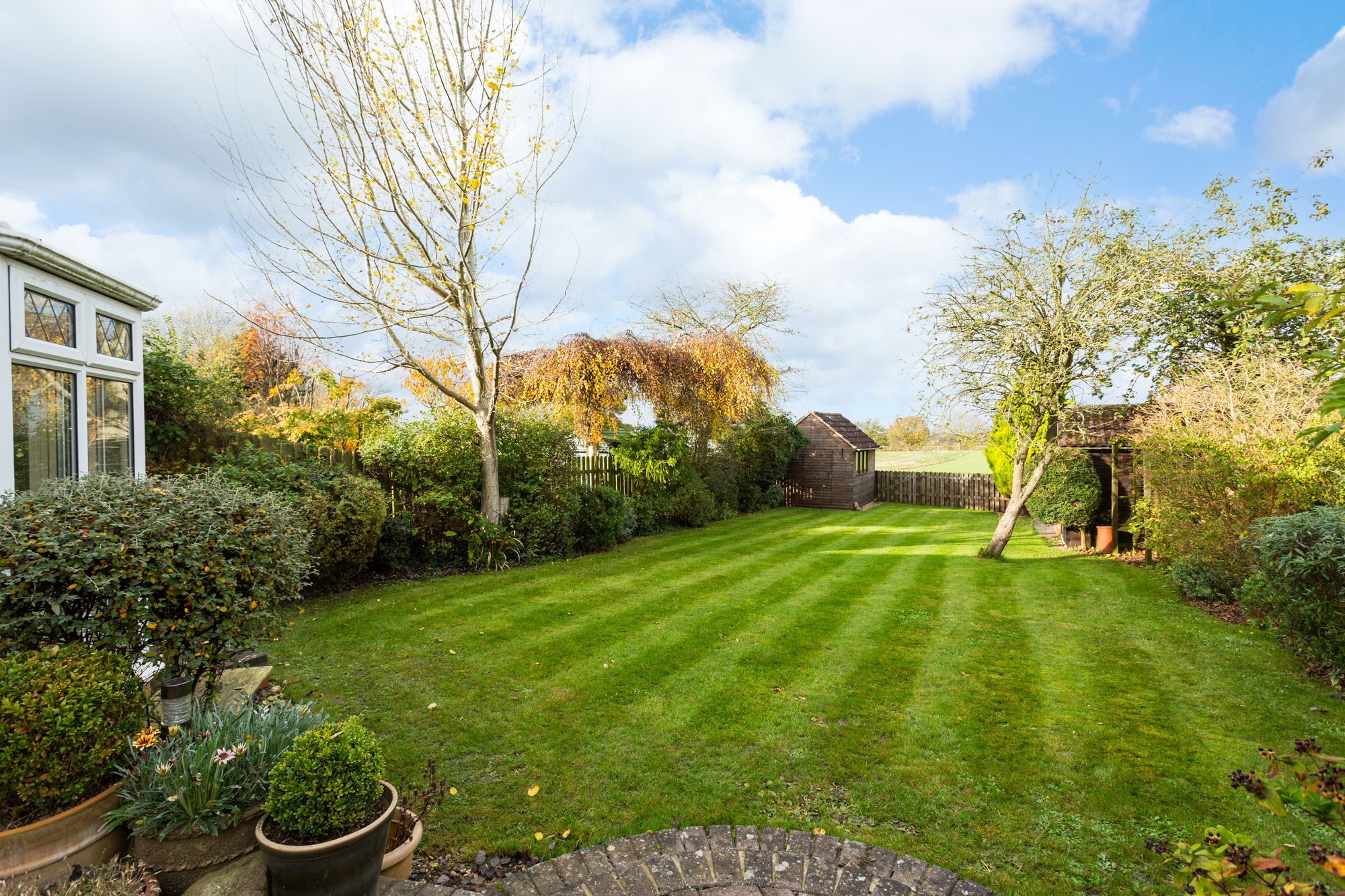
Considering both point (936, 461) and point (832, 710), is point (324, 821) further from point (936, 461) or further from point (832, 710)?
point (936, 461)

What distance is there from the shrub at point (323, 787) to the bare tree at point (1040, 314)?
1125 centimetres

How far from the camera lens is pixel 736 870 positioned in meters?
2.86

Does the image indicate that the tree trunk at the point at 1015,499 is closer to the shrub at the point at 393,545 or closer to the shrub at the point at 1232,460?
the shrub at the point at 1232,460

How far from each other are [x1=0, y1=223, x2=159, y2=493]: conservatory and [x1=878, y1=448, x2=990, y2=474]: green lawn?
23889mm

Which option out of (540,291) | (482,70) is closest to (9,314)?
(540,291)

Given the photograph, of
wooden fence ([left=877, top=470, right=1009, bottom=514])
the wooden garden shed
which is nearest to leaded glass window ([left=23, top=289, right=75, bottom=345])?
the wooden garden shed

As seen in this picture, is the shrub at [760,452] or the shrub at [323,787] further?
the shrub at [760,452]

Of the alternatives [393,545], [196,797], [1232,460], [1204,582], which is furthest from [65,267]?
[1204,582]

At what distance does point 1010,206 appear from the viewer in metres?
10.5

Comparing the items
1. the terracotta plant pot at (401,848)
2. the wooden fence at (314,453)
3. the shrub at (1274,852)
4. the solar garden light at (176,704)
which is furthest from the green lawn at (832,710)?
the wooden fence at (314,453)

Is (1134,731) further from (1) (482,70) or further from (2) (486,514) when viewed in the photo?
(1) (482,70)

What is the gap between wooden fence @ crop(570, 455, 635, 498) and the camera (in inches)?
495

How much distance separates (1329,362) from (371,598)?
8.46 meters

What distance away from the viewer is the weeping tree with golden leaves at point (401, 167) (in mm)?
7793
